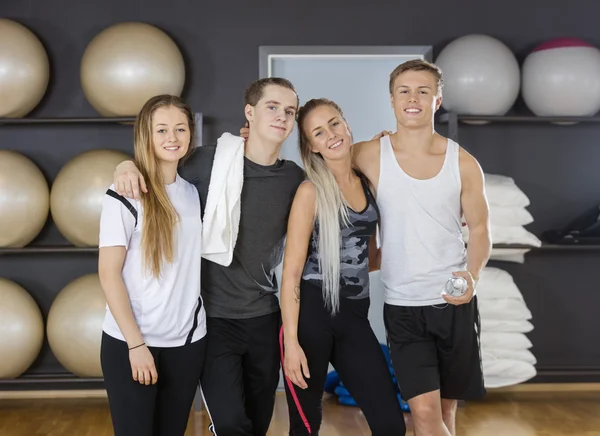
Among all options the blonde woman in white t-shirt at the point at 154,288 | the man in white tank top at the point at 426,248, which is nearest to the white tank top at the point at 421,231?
the man in white tank top at the point at 426,248

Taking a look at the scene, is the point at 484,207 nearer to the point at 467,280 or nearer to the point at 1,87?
the point at 467,280

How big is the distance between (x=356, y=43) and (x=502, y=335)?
1922 mm

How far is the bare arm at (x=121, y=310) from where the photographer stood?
217 cm

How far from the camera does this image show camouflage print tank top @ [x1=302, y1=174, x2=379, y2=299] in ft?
8.33

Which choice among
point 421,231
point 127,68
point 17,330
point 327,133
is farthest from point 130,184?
point 17,330

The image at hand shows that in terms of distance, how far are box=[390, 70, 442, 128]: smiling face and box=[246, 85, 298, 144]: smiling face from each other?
37 centimetres

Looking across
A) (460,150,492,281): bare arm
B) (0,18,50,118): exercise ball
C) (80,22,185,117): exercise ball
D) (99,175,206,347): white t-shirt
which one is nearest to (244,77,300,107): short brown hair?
(99,175,206,347): white t-shirt

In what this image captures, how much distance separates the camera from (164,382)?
228 cm

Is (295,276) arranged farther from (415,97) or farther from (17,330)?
(17,330)

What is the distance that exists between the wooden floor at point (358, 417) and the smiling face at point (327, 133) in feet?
5.72

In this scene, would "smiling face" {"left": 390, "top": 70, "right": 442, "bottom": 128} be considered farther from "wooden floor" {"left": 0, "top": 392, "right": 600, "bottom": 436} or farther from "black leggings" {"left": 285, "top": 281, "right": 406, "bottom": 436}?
"wooden floor" {"left": 0, "top": 392, "right": 600, "bottom": 436}

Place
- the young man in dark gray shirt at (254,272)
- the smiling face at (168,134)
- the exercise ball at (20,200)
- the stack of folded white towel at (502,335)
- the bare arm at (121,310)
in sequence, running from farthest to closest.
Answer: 1. the stack of folded white towel at (502,335)
2. the exercise ball at (20,200)
3. the young man in dark gray shirt at (254,272)
4. the smiling face at (168,134)
5. the bare arm at (121,310)

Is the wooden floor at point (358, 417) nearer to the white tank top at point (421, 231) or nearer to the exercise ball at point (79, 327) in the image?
the exercise ball at point (79, 327)

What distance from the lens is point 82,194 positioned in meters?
3.89
